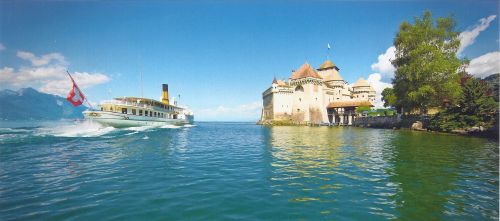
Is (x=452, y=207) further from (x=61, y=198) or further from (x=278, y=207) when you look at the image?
(x=61, y=198)

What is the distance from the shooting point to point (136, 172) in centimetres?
1014

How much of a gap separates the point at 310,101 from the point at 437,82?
36.6m

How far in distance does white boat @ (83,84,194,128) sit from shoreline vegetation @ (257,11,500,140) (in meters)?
50.0

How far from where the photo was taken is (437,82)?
36.6m

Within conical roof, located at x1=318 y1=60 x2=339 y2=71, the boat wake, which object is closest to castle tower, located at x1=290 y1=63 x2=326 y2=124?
conical roof, located at x1=318 y1=60 x2=339 y2=71

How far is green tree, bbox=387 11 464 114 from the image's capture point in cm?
3512

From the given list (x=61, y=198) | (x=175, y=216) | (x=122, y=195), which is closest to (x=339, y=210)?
(x=175, y=216)

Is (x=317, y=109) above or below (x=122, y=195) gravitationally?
above

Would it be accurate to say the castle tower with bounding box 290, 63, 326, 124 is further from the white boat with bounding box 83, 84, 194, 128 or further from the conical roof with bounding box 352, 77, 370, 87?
the white boat with bounding box 83, 84, 194, 128

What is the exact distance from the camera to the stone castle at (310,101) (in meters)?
71.1

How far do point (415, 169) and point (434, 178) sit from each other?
1.60 m

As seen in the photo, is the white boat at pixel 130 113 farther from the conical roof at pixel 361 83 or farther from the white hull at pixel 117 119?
the conical roof at pixel 361 83

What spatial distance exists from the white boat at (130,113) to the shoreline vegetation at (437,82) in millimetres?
49970

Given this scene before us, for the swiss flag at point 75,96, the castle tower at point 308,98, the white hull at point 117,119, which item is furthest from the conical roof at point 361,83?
the swiss flag at point 75,96
